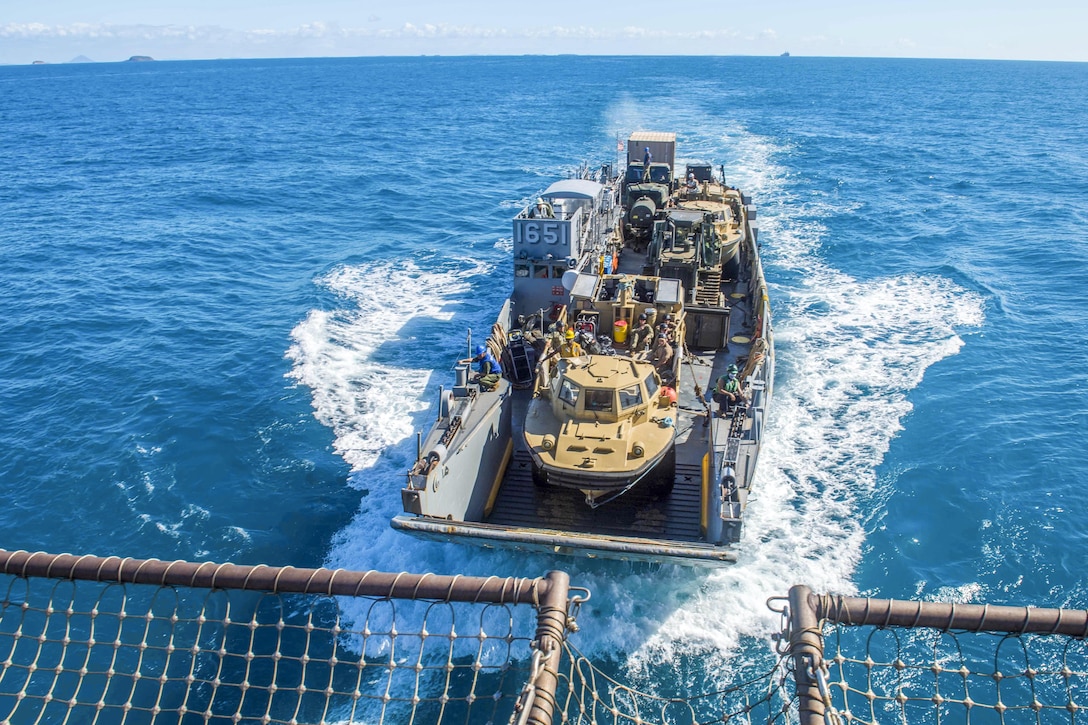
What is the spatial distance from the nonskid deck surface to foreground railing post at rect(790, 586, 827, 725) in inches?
458

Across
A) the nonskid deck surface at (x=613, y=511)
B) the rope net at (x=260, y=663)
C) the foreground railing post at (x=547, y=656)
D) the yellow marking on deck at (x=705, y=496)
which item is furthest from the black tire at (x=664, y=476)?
the foreground railing post at (x=547, y=656)

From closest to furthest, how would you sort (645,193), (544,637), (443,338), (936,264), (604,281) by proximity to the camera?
→ (544,637) → (604,281) → (443,338) → (645,193) → (936,264)

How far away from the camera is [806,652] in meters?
5.63

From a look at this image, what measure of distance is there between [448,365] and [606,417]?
1239 centimetres

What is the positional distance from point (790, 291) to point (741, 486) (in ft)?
73.3

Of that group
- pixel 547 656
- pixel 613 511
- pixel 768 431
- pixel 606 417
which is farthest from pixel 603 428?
pixel 547 656

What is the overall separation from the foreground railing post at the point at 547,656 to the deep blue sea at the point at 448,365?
1026 centimetres

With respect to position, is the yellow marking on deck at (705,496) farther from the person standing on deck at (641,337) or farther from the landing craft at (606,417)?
the person standing on deck at (641,337)

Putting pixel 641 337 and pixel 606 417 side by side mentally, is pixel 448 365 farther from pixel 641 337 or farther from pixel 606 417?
pixel 606 417

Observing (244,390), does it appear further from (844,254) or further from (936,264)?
(936,264)

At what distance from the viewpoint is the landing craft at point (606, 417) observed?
1581cm

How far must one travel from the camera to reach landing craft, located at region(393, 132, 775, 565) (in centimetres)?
1581

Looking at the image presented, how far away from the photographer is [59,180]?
194 ft

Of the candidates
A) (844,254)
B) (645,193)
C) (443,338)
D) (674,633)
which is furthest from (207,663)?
(844,254)
